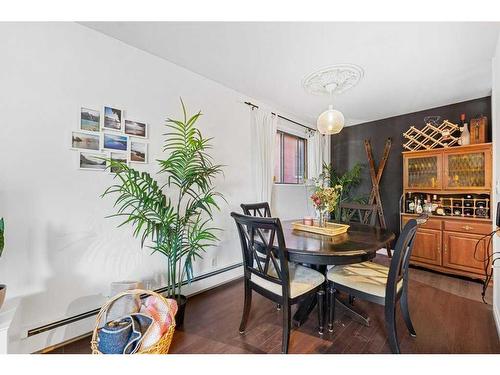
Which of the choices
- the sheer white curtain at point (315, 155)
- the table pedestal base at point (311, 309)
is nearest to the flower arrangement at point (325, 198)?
the table pedestal base at point (311, 309)

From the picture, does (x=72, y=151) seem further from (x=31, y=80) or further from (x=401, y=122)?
(x=401, y=122)

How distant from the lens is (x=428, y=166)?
10.6 ft

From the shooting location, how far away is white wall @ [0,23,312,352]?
4.82ft

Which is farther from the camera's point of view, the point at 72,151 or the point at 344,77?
the point at 344,77

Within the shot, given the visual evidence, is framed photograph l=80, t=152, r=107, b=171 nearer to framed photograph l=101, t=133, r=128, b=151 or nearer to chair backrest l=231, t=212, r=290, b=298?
framed photograph l=101, t=133, r=128, b=151

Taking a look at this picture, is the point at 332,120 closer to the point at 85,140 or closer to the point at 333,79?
the point at 333,79

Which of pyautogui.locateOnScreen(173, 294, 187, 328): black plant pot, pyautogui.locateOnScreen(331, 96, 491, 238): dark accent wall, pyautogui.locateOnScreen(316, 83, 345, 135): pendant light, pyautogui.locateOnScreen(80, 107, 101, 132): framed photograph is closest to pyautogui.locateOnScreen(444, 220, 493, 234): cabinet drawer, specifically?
pyautogui.locateOnScreen(331, 96, 491, 238): dark accent wall

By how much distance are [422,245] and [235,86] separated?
334cm

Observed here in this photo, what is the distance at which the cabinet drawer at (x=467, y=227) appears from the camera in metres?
2.65

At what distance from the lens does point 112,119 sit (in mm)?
1879

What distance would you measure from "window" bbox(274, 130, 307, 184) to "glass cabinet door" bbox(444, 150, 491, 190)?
208 cm

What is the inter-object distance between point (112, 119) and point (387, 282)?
2.43 metres

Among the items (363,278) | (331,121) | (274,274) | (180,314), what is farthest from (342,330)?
(331,121)
